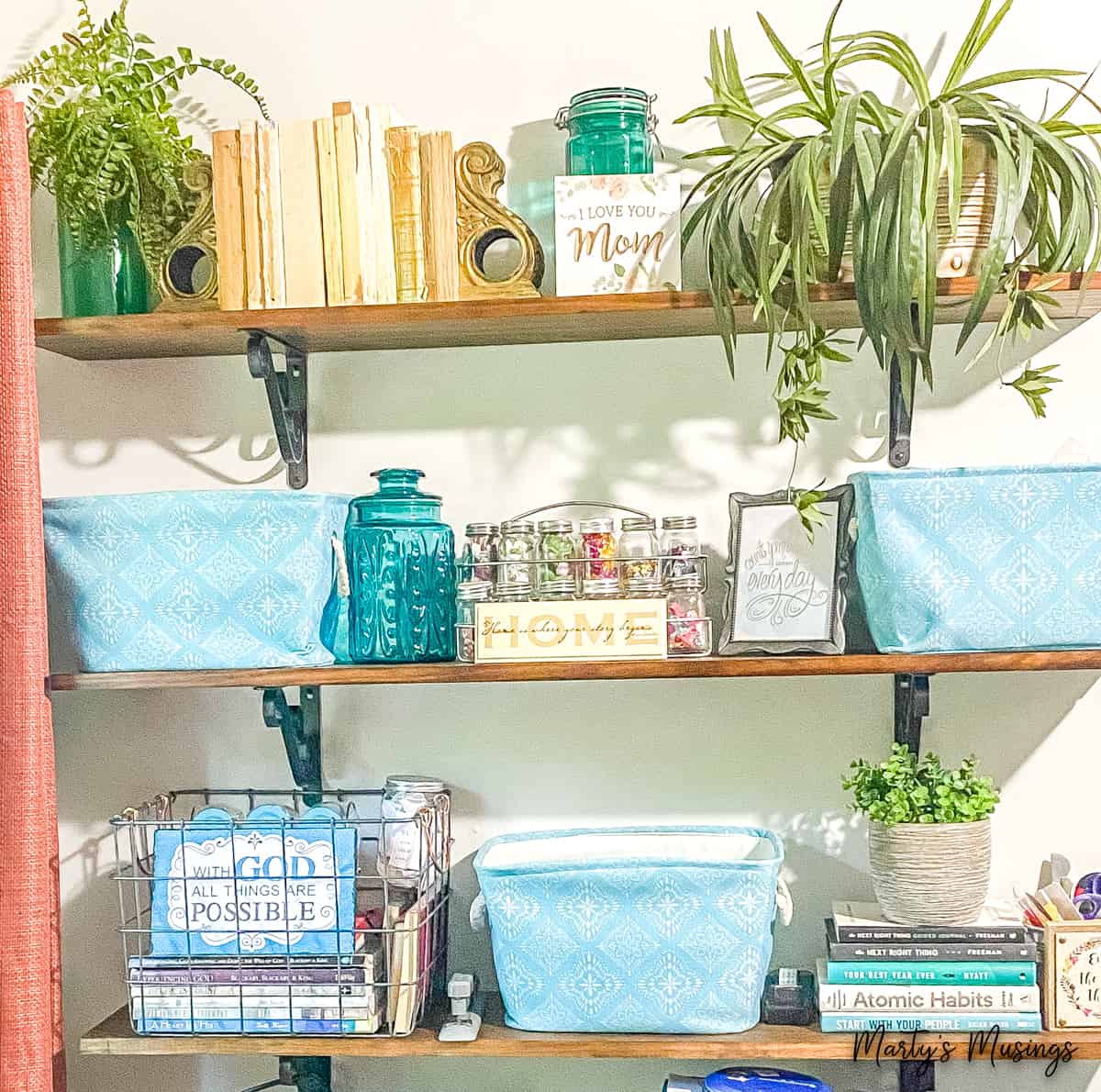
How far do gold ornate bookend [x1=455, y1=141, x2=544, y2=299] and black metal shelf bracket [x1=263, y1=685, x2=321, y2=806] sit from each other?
0.51 m

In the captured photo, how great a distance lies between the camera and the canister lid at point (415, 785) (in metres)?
1.51

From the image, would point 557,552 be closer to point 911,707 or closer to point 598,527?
point 598,527

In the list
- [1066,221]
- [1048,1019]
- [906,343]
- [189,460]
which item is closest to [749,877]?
[1048,1019]

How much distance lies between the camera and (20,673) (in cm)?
142

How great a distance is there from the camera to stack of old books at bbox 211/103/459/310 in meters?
1.45

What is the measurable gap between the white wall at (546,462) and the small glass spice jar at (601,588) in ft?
0.68

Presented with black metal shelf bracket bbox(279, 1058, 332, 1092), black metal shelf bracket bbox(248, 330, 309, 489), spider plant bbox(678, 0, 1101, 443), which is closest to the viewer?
spider plant bbox(678, 0, 1101, 443)

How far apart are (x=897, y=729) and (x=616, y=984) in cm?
45

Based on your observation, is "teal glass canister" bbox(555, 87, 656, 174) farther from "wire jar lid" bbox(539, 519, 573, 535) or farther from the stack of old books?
"wire jar lid" bbox(539, 519, 573, 535)

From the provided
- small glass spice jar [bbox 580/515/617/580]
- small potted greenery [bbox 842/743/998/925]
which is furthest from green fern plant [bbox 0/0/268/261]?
small potted greenery [bbox 842/743/998/925]

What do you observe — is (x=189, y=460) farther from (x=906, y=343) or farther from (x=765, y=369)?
(x=906, y=343)

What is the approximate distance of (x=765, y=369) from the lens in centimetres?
159

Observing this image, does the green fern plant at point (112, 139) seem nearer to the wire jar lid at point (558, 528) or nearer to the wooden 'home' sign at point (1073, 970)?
the wire jar lid at point (558, 528)

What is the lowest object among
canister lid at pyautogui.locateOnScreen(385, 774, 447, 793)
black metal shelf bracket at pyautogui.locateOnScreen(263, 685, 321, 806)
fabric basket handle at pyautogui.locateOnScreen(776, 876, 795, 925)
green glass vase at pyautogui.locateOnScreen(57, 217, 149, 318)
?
fabric basket handle at pyautogui.locateOnScreen(776, 876, 795, 925)
